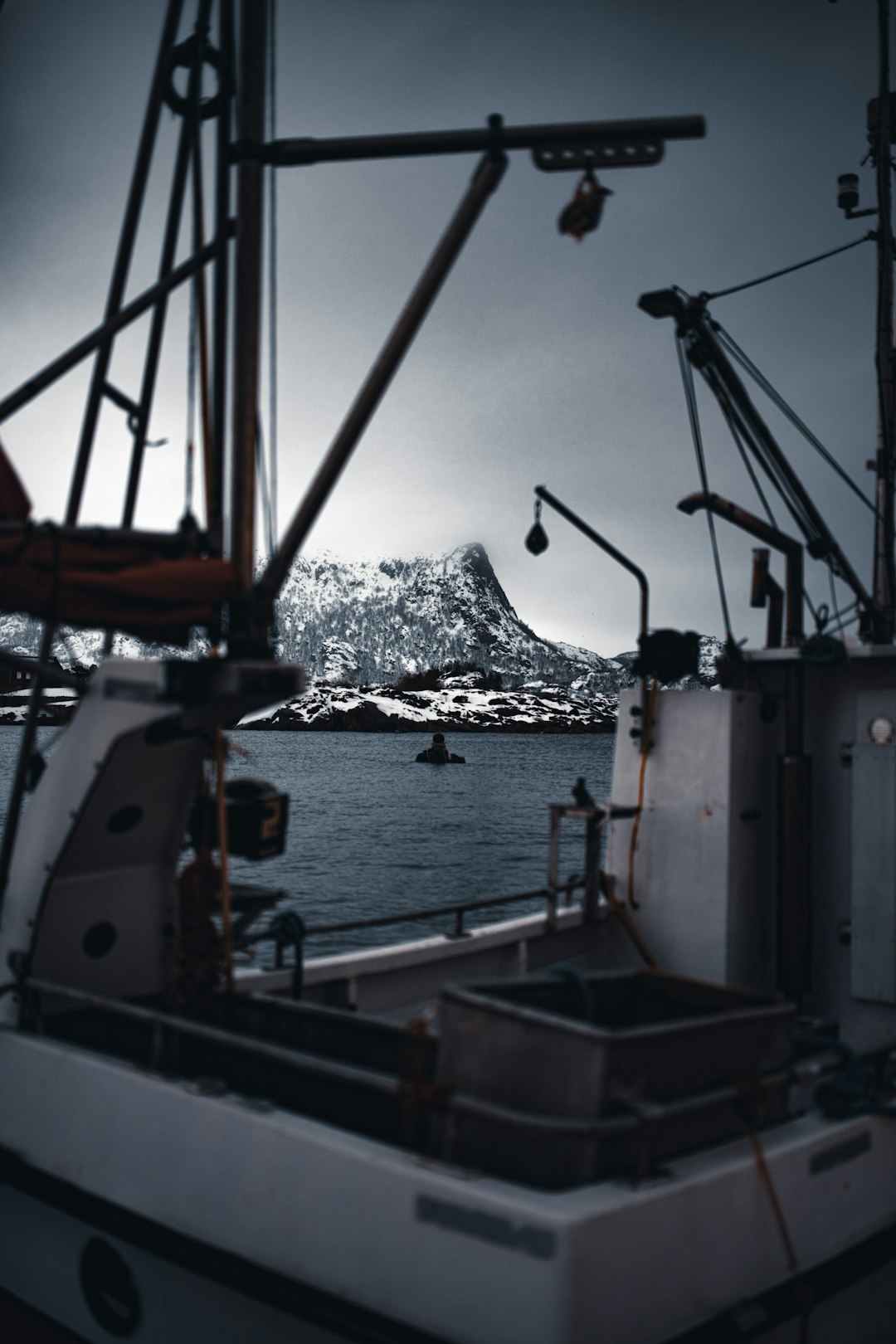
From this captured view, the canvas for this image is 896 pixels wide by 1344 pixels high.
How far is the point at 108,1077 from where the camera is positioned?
479 centimetres

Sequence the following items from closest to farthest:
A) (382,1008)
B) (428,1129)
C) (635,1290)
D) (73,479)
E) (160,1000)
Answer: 1. (635,1290)
2. (428,1129)
3. (160,1000)
4. (73,479)
5. (382,1008)

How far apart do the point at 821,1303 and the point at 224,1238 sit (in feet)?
8.65

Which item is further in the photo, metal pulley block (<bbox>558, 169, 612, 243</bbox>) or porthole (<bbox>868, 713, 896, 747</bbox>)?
porthole (<bbox>868, 713, 896, 747</bbox>)

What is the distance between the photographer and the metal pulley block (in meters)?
5.12

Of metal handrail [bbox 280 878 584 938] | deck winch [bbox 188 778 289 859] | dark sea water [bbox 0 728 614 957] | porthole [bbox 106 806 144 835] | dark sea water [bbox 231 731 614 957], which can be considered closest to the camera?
porthole [bbox 106 806 144 835]

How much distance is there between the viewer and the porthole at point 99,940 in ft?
18.3

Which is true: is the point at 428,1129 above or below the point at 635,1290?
above

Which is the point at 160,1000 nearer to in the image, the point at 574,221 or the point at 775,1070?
the point at 775,1070

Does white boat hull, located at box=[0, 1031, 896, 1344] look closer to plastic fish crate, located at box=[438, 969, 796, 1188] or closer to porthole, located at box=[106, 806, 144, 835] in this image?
plastic fish crate, located at box=[438, 969, 796, 1188]

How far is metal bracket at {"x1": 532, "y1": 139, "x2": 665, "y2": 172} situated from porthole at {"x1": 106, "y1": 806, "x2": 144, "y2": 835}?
13.3ft

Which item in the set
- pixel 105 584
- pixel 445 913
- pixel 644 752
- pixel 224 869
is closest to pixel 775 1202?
pixel 224 869

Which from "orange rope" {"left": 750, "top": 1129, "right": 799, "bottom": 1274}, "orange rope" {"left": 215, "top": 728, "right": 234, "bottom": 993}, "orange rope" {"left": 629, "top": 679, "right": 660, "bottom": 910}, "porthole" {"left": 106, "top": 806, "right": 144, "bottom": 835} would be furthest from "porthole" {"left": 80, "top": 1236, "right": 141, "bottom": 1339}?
"orange rope" {"left": 629, "top": 679, "right": 660, "bottom": 910}

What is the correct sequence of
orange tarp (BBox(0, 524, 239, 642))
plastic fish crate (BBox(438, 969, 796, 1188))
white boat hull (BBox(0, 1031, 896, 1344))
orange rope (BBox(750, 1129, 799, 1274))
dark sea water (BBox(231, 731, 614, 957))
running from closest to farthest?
white boat hull (BBox(0, 1031, 896, 1344))
plastic fish crate (BBox(438, 969, 796, 1188))
orange rope (BBox(750, 1129, 799, 1274))
orange tarp (BBox(0, 524, 239, 642))
dark sea water (BBox(231, 731, 614, 957))

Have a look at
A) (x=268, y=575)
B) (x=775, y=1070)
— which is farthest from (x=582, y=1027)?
(x=268, y=575)
